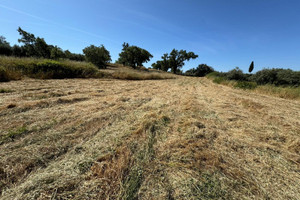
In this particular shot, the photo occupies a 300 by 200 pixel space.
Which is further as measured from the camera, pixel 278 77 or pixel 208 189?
pixel 278 77

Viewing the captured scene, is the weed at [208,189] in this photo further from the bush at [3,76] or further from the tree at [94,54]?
the tree at [94,54]

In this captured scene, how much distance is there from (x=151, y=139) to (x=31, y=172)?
4.89ft

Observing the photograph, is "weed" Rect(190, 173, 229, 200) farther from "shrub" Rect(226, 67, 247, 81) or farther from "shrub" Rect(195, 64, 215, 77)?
"shrub" Rect(195, 64, 215, 77)

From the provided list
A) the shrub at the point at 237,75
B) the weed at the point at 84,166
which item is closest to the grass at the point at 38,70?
the weed at the point at 84,166

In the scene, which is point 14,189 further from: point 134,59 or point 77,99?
point 134,59

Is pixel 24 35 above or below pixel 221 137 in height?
above

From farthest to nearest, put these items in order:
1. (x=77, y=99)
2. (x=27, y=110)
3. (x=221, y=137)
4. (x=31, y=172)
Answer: (x=77, y=99) < (x=27, y=110) < (x=221, y=137) < (x=31, y=172)

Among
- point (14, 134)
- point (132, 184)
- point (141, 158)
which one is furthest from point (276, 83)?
point (14, 134)

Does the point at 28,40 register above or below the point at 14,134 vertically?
above

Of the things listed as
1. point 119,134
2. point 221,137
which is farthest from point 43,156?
point 221,137

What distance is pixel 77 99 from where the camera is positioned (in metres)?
3.46

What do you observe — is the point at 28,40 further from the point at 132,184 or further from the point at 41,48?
the point at 132,184

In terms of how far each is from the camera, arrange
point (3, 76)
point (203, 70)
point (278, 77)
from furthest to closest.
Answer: point (203, 70) → point (278, 77) → point (3, 76)

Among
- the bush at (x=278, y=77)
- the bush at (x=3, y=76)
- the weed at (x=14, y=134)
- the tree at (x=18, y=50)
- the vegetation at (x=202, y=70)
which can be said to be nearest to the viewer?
the weed at (x=14, y=134)
